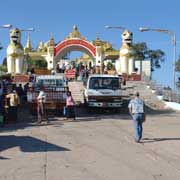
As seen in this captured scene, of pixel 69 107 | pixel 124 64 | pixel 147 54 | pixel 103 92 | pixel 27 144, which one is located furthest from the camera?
pixel 147 54

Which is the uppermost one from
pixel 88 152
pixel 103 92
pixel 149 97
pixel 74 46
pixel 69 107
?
pixel 74 46

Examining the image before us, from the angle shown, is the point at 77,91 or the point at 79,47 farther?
the point at 79,47

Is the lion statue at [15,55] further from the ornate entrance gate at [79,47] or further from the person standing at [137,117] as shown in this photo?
the person standing at [137,117]

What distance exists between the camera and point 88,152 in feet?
51.6

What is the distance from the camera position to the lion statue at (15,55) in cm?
6900

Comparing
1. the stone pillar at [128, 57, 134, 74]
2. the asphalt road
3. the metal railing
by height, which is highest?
the stone pillar at [128, 57, 134, 74]

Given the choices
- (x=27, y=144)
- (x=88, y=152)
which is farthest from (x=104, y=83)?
(x=88, y=152)

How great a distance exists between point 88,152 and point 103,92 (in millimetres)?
15217

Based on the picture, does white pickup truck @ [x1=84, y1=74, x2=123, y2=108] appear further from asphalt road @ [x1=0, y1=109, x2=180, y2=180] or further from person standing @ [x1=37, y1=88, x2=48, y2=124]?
asphalt road @ [x1=0, y1=109, x2=180, y2=180]

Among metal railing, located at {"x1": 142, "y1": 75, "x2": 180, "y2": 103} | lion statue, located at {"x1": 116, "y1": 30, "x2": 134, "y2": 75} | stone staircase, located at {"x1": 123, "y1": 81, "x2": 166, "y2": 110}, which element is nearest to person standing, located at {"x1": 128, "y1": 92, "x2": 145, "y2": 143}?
stone staircase, located at {"x1": 123, "y1": 81, "x2": 166, "y2": 110}

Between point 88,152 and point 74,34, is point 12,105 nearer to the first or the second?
point 88,152

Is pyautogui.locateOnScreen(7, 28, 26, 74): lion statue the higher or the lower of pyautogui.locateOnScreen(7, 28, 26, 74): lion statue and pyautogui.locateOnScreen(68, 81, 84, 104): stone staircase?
the higher

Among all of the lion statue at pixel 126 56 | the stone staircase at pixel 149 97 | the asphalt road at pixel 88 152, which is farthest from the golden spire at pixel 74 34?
the asphalt road at pixel 88 152

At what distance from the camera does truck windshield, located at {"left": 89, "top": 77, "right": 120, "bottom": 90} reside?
31391 millimetres
